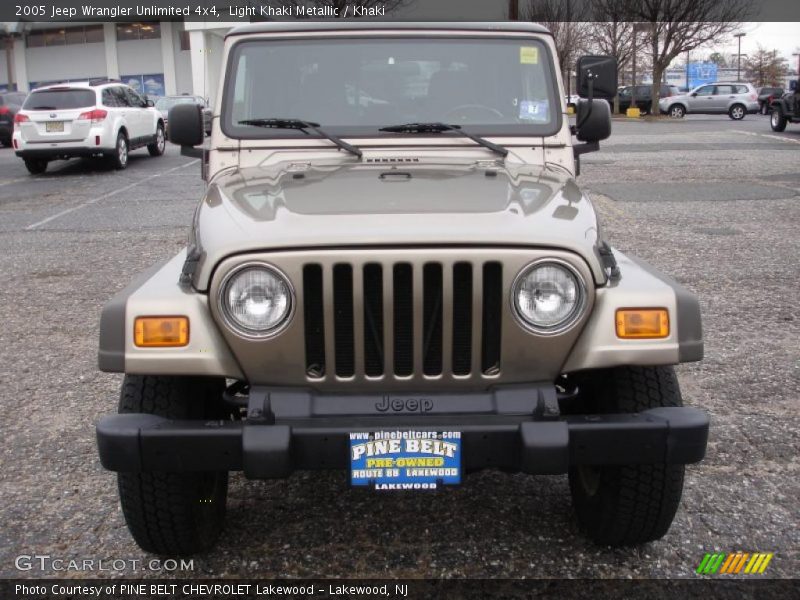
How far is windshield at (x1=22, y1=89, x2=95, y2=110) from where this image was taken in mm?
16266

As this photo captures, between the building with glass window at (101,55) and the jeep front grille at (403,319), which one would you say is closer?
the jeep front grille at (403,319)

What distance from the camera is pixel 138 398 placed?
109 inches

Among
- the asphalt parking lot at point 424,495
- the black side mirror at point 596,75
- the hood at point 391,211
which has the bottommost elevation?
the asphalt parking lot at point 424,495

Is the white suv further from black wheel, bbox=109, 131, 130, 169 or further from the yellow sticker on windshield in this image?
the yellow sticker on windshield

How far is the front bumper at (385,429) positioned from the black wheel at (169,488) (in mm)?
134

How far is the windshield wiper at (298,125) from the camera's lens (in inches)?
150

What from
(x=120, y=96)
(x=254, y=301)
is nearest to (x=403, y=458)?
(x=254, y=301)

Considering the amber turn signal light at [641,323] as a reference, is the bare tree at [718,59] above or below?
above

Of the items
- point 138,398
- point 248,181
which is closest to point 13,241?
point 248,181

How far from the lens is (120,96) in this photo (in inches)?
696

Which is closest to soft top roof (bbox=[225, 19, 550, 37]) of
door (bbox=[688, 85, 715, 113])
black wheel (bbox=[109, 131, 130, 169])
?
black wheel (bbox=[109, 131, 130, 169])

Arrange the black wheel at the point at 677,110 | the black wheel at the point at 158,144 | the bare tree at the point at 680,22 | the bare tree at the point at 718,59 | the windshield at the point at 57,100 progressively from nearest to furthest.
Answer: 1. the windshield at the point at 57,100
2. the black wheel at the point at 158,144
3. the bare tree at the point at 680,22
4. the black wheel at the point at 677,110
5. the bare tree at the point at 718,59

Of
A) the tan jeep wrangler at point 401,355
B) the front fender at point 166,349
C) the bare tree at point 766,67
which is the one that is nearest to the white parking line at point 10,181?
the tan jeep wrangler at point 401,355

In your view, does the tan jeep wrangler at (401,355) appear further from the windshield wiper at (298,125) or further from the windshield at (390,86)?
the windshield at (390,86)
